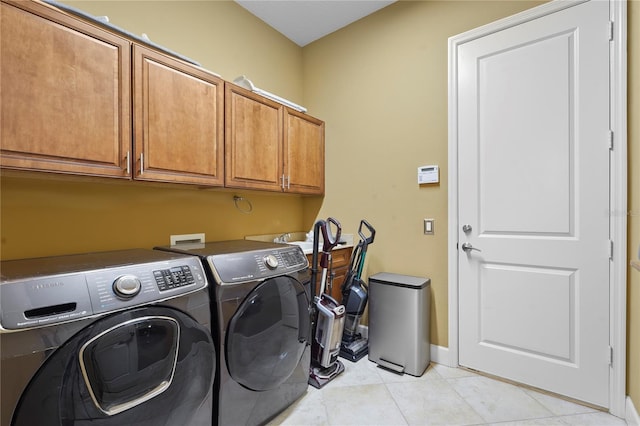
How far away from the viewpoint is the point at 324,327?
1.94m

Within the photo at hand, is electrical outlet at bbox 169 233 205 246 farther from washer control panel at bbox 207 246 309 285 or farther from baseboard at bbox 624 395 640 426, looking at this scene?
baseboard at bbox 624 395 640 426

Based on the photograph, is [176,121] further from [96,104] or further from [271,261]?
[271,261]

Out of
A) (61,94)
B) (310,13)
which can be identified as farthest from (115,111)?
(310,13)

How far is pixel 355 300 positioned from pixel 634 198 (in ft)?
5.75

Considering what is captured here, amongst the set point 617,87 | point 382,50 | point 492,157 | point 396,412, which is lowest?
point 396,412

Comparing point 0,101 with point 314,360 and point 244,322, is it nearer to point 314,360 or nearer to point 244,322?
point 244,322

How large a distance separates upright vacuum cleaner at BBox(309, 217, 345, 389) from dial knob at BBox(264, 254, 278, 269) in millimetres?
432

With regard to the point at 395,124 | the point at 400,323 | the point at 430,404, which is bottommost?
the point at 430,404

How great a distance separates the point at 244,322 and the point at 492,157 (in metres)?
1.90

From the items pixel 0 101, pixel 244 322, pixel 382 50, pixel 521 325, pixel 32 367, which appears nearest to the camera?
pixel 32 367

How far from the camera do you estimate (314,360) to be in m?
2.01

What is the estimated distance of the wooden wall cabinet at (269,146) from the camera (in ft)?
6.47

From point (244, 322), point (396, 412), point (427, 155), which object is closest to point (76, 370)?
point (244, 322)

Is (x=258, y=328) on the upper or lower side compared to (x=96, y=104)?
lower
